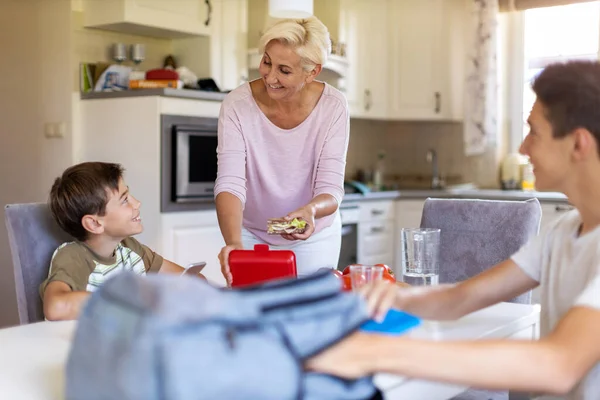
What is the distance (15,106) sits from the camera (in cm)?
400

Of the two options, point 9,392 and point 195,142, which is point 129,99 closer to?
point 195,142

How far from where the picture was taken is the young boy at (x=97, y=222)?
1790 millimetres

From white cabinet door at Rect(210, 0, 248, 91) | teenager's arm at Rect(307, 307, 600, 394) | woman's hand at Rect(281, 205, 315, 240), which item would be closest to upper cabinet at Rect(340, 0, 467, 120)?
white cabinet door at Rect(210, 0, 248, 91)

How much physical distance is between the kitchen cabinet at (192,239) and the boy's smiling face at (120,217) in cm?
155

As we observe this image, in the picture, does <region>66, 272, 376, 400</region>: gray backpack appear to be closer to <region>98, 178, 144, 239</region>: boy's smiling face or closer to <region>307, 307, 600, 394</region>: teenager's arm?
<region>307, 307, 600, 394</region>: teenager's arm

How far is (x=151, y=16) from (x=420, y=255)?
8.15 ft

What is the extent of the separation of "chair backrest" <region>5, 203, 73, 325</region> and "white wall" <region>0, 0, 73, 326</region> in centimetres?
196

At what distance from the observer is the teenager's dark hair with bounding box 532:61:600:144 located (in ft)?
3.75

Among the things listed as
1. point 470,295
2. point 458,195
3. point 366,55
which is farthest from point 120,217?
point 366,55

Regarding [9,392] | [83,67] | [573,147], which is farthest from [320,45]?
[83,67]

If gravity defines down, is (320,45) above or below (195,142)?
above

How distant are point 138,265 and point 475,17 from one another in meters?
3.50

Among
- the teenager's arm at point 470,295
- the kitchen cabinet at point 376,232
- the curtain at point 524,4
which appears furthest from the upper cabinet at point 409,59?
the teenager's arm at point 470,295

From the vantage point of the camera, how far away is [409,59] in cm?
502
